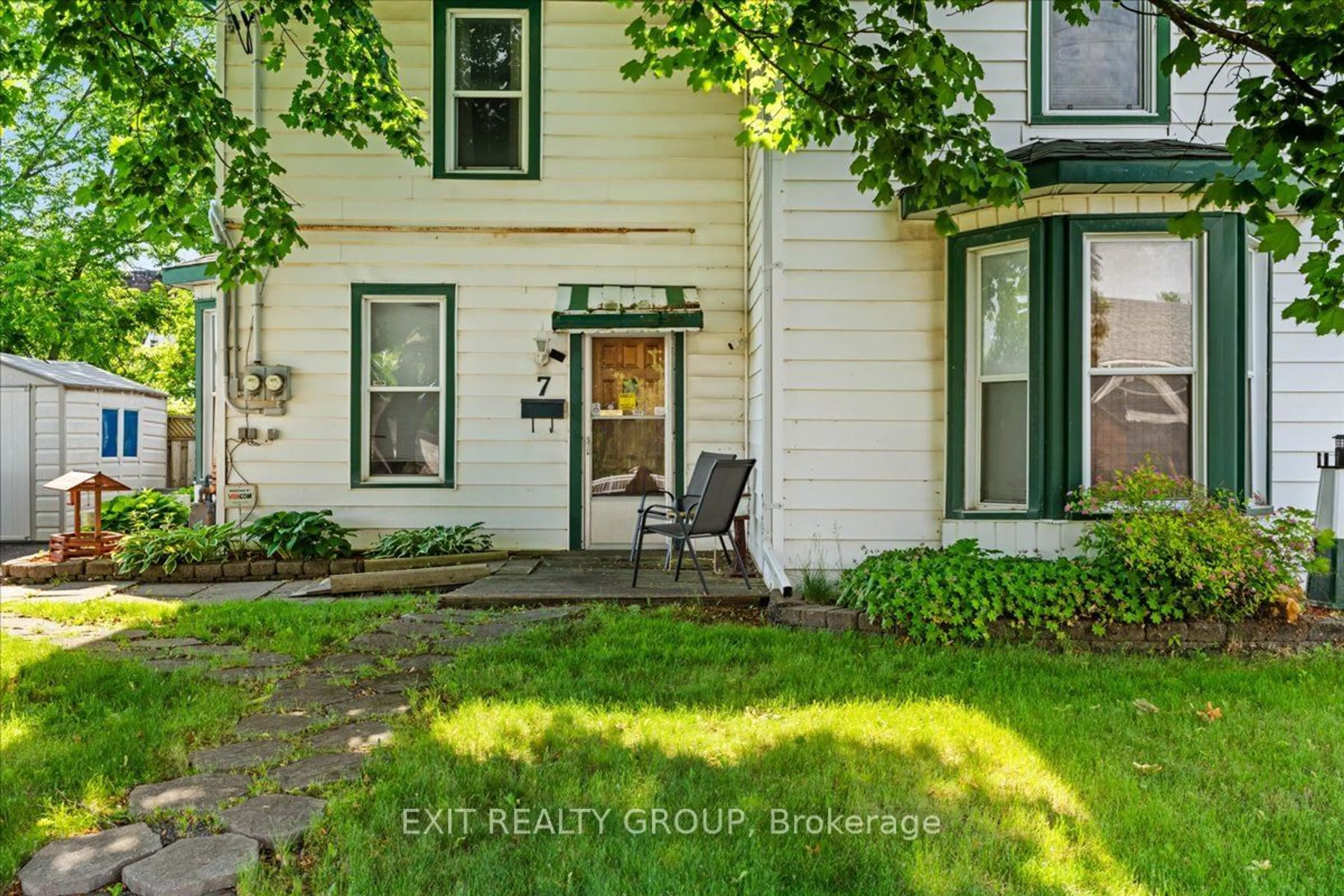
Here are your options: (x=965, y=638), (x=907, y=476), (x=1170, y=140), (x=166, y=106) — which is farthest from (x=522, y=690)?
(x=1170, y=140)

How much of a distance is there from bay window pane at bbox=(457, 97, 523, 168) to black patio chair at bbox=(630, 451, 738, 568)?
325 centimetres

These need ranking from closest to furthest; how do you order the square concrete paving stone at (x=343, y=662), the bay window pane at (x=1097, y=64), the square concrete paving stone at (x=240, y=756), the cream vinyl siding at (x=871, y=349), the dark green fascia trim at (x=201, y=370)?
the square concrete paving stone at (x=240, y=756), the square concrete paving stone at (x=343, y=662), the cream vinyl siding at (x=871, y=349), the bay window pane at (x=1097, y=64), the dark green fascia trim at (x=201, y=370)

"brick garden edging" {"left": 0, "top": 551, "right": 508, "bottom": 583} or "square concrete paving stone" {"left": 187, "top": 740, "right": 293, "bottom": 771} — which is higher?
"brick garden edging" {"left": 0, "top": 551, "right": 508, "bottom": 583}

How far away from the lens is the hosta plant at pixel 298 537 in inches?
262

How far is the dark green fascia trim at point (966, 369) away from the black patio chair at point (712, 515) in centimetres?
138

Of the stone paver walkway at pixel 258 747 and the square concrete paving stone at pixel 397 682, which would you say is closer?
the stone paver walkway at pixel 258 747

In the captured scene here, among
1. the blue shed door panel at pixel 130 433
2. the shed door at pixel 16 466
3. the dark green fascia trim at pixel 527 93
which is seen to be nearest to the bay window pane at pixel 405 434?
the dark green fascia trim at pixel 527 93

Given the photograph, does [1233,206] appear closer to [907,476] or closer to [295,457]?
[907,476]

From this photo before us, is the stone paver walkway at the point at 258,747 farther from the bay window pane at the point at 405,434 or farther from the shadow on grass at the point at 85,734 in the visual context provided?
the bay window pane at the point at 405,434

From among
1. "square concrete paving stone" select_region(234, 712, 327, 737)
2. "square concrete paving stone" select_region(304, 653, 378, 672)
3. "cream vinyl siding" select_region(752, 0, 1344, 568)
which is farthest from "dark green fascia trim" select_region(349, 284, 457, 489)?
"square concrete paving stone" select_region(234, 712, 327, 737)

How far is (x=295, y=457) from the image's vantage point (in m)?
7.17

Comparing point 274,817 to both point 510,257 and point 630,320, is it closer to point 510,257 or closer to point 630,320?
point 630,320

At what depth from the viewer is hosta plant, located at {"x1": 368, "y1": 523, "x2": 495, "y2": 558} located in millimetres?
6734

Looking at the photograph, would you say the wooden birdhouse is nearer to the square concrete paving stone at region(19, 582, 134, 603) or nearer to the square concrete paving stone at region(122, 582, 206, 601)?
the square concrete paving stone at region(19, 582, 134, 603)
